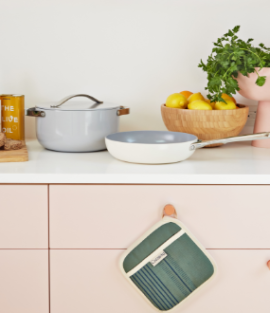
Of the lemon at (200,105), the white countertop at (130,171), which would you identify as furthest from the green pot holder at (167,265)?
the lemon at (200,105)

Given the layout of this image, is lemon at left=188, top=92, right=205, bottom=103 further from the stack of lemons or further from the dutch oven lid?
the dutch oven lid

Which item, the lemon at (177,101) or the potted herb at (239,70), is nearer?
the potted herb at (239,70)

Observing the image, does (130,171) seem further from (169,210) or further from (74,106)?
(74,106)

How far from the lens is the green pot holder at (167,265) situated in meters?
1.02

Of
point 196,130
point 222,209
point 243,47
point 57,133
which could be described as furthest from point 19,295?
point 243,47

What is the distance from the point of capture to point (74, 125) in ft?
3.95

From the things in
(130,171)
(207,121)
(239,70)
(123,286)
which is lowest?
(123,286)

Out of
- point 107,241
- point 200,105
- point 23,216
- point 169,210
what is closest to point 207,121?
point 200,105

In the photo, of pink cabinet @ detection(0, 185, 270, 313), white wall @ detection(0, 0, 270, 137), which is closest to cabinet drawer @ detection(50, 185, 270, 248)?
pink cabinet @ detection(0, 185, 270, 313)

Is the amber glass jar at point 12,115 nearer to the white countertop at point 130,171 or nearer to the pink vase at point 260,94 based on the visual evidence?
the white countertop at point 130,171

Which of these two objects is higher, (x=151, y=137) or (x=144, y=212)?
(x=151, y=137)

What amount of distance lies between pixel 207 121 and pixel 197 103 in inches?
2.7

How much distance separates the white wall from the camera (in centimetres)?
147

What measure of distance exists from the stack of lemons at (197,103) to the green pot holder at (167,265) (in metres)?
0.45
